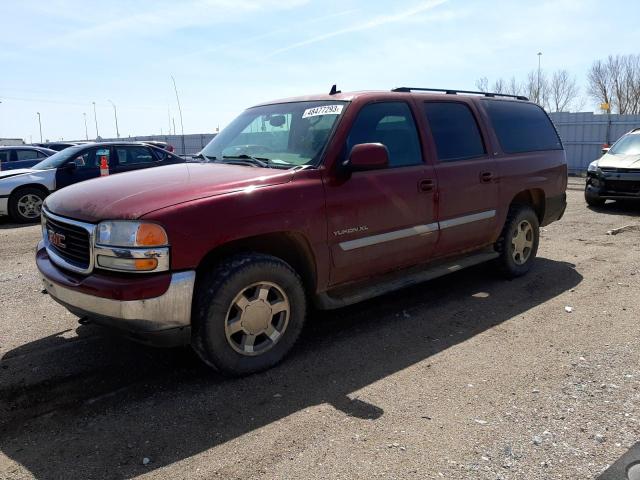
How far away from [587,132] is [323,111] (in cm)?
2069

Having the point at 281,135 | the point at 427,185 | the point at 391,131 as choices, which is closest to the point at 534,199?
the point at 427,185

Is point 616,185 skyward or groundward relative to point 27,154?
groundward

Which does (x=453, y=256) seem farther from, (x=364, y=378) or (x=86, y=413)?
(x=86, y=413)

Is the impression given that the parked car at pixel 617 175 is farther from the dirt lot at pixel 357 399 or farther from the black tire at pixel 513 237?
the dirt lot at pixel 357 399

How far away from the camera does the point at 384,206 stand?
423cm

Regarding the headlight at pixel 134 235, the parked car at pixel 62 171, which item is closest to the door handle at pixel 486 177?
the headlight at pixel 134 235

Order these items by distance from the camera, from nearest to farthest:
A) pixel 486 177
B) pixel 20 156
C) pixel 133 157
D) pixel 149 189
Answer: pixel 149 189
pixel 486 177
pixel 133 157
pixel 20 156

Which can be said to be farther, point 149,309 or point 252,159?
point 252,159

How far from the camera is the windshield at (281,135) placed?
4090 millimetres

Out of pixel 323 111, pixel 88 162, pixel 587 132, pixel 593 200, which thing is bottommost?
pixel 593 200

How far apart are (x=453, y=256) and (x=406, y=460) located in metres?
2.80

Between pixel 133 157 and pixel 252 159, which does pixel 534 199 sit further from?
pixel 133 157

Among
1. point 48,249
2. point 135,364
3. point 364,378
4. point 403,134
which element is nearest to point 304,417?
point 364,378

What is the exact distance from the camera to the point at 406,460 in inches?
107
